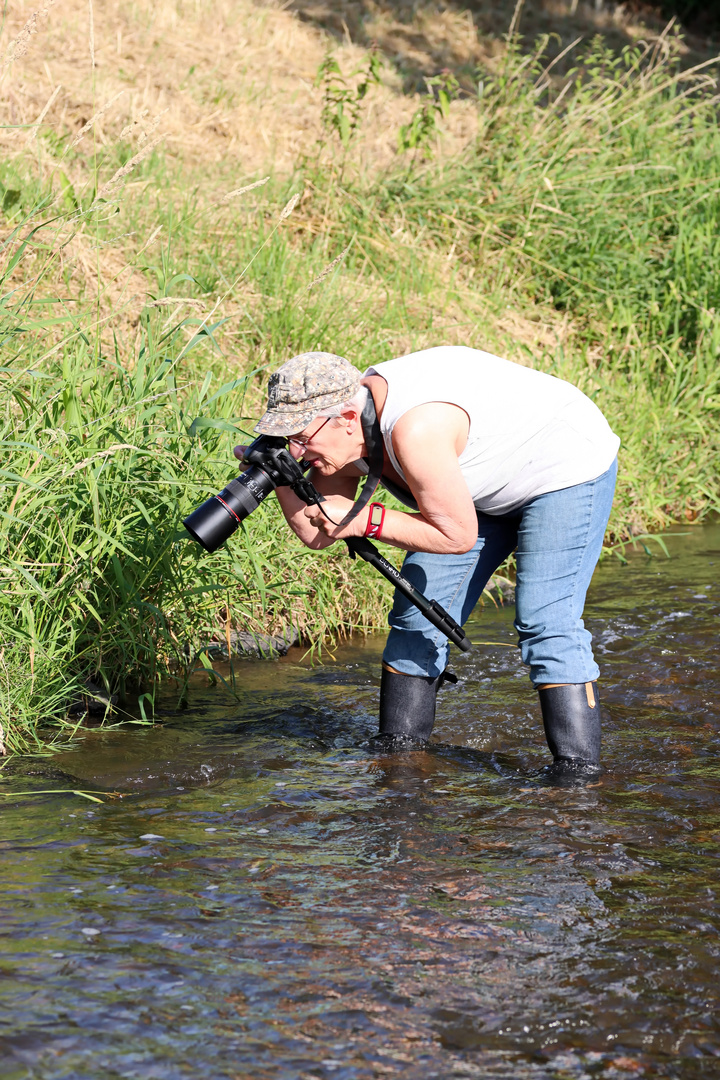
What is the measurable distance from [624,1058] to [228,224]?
18.4ft

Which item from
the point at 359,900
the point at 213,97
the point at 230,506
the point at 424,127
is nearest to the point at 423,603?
the point at 230,506

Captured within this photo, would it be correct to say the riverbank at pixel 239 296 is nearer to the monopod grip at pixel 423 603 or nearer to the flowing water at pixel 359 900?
the flowing water at pixel 359 900

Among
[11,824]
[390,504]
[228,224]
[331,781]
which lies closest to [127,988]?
[11,824]

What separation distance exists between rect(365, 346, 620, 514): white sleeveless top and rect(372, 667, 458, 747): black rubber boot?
0.65 m

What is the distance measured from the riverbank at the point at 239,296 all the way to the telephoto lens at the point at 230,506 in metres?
0.53

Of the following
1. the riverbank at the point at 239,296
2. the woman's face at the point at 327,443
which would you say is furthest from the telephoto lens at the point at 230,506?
the riverbank at the point at 239,296

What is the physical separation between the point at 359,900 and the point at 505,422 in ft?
4.44

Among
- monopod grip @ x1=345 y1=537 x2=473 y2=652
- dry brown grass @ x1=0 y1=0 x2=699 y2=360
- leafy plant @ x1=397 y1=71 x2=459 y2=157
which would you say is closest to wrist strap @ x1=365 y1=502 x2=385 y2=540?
monopod grip @ x1=345 y1=537 x2=473 y2=652

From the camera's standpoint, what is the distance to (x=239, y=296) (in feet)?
19.8

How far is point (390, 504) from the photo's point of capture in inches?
213

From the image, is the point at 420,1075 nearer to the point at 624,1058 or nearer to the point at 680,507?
the point at 624,1058

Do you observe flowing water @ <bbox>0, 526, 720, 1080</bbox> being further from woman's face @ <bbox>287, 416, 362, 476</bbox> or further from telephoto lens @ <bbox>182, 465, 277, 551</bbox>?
woman's face @ <bbox>287, 416, 362, 476</bbox>

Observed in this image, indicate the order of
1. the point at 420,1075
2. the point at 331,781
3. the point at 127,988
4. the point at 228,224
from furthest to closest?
the point at 228,224 < the point at 331,781 < the point at 127,988 < the point at 420,1075

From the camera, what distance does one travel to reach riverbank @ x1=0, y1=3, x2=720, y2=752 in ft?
12.7
